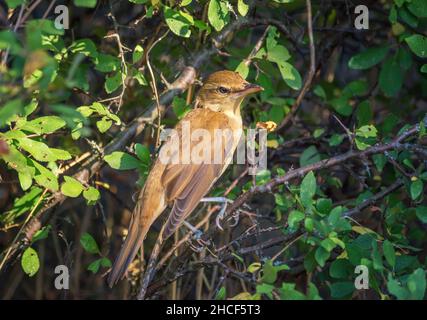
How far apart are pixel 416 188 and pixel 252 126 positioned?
5.31ft

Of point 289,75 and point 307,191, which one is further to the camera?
point 289,75

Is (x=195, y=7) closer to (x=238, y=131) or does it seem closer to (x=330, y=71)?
(x=238, y=131)

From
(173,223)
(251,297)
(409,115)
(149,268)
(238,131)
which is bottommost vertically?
(251,297)

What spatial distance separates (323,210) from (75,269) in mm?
3371

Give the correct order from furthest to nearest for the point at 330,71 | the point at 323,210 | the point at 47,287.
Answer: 1. the point at 47,287
2. the point at 330,71
3. the point at 323,210

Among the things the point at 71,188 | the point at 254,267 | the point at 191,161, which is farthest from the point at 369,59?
the point at 71,188

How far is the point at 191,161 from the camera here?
498 cm

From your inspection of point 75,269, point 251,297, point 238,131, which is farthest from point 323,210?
point 75,269

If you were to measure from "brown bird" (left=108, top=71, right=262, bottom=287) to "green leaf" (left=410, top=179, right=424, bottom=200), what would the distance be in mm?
1442

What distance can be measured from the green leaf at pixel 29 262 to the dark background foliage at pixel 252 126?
0.01 metres

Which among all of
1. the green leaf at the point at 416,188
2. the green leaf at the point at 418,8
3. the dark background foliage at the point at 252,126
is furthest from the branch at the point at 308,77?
the green leaf at the point at 416,188

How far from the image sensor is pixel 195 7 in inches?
194

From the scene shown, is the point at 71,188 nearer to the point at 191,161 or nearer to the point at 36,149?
the point at 36,149

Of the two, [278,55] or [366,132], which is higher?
[278,55]
